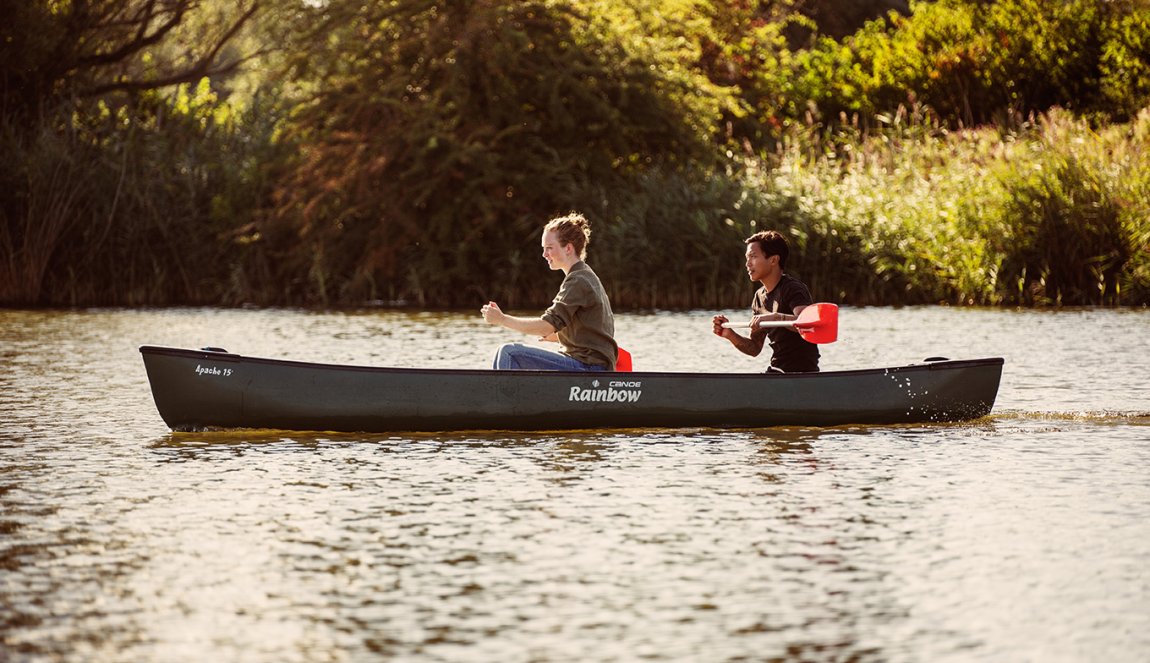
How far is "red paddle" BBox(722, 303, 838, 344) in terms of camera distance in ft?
36.5

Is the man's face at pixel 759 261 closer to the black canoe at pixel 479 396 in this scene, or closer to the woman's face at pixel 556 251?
the black canoe at pixel 479 396

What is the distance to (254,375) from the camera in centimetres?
1080

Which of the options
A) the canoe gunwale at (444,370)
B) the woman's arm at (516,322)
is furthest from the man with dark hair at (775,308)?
the woman's arm at (516,322)

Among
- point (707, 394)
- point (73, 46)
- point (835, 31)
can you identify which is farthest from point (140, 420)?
point (835, 31)

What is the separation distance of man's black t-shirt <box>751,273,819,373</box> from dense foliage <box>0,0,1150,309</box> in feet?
39.3

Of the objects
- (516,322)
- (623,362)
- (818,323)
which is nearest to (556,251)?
(516,322)

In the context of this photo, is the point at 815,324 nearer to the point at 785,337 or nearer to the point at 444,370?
the point at 785,337

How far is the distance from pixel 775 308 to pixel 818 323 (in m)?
0.43

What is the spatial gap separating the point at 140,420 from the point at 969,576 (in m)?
6.68

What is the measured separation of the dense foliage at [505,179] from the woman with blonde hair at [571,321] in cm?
1295

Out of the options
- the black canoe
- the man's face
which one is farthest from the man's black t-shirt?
the black canoe

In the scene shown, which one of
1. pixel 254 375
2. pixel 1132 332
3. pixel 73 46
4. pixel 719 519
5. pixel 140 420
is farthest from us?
pixel 73 46

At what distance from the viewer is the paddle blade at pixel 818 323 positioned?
36.5ft

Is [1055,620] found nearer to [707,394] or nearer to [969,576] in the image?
[969,576]
